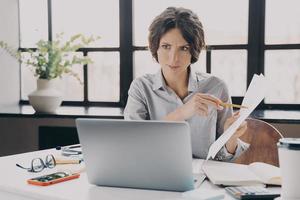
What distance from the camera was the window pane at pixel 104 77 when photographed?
3346mm

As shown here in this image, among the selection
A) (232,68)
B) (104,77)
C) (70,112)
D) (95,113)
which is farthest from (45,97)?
(232,68)

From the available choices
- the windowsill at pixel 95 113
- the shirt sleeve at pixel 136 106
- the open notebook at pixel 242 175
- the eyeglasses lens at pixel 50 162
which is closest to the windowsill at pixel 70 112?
the windowsill at pixel 95 113

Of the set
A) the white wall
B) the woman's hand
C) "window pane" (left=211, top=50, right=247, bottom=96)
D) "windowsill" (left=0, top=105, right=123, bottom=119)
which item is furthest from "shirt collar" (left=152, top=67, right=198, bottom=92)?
the white wall

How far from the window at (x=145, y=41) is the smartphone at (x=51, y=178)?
1.99 meters

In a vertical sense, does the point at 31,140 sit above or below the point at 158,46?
below

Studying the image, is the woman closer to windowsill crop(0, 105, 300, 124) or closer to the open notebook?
the open notebook

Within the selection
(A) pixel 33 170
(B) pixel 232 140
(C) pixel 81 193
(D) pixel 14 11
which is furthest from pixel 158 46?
(D) pixel 14 11

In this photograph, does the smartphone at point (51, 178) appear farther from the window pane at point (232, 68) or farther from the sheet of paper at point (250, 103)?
the window pane at point (232, 68)

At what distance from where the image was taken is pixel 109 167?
110 cm

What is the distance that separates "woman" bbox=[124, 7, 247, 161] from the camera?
5.84 feet

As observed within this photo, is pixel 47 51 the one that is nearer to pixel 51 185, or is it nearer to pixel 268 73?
pixel 268 73

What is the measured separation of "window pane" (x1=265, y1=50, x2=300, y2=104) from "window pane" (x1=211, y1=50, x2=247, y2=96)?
0.17m

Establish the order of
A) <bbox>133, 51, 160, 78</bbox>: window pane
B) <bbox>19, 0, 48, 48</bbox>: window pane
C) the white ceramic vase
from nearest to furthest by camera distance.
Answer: the white ceramic vase
<bbox>133, 51, 160, 78</bbox>: window pane
<bbox>19, 0, 48, 48</bbox>: window pane

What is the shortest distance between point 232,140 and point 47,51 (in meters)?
1.87
